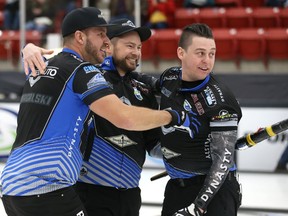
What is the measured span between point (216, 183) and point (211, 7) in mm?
9231

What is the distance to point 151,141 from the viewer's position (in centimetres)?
451

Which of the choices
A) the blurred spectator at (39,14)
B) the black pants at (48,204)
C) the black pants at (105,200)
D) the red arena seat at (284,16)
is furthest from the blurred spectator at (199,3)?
the black pants at (48,204)

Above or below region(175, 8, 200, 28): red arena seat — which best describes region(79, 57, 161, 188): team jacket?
above

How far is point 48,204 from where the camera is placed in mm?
3584

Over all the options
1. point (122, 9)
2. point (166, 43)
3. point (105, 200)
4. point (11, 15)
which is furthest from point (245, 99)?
point (105, 200)

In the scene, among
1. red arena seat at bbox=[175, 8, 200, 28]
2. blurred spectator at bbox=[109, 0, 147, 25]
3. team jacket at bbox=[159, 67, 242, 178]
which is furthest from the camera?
red arena seat at bbox=[175, 8, 200, 28]

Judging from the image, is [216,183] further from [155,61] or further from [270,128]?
[155,61]

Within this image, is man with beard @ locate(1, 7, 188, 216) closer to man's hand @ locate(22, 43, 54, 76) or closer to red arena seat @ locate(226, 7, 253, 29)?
man's hand @ locate(22, 43, 54, 76)

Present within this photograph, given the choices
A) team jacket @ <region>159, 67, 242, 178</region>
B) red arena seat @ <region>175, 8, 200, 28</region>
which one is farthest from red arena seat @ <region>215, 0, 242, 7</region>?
team jacket @ <region>159, 67, 242, 178</region>

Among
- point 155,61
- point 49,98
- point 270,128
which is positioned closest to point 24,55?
point 49,98

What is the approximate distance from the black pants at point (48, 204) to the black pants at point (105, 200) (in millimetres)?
707

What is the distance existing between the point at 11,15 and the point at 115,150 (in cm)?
846

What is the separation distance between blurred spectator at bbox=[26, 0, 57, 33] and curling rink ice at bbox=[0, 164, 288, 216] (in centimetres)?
350

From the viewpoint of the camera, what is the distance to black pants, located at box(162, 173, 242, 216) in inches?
154
